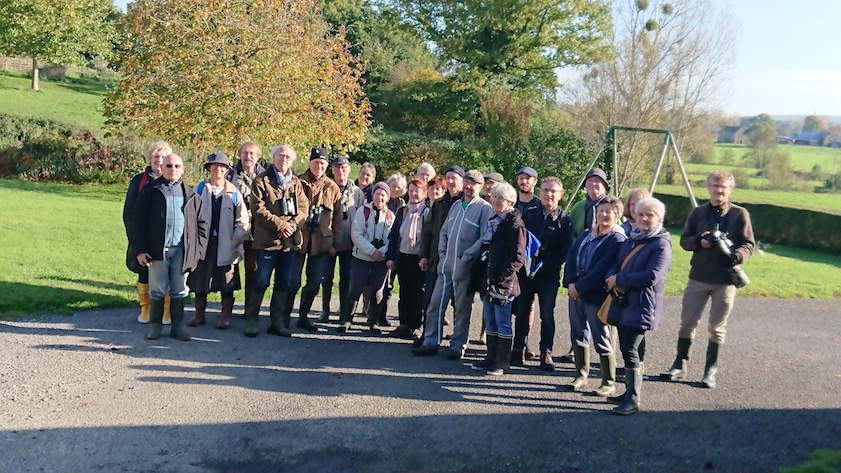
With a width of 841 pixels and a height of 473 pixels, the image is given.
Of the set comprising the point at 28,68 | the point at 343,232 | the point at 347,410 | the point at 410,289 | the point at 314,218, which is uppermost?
the point at 28,68

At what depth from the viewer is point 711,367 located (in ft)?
24.7

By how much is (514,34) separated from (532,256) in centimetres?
3392

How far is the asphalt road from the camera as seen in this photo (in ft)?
17.7

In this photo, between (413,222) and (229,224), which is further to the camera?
(413,222)

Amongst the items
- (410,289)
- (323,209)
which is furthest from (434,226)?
(323,209)

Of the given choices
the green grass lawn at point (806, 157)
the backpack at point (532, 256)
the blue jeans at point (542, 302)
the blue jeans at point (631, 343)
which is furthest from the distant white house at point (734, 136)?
the blue jeans at point (631, 343)

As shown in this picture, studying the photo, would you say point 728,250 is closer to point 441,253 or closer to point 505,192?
point 505,192

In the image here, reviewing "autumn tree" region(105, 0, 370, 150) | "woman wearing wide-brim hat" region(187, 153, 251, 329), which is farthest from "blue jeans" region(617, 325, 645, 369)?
"autumn tree" region(105, 0, 370, 150)

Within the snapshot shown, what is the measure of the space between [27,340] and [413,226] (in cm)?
413

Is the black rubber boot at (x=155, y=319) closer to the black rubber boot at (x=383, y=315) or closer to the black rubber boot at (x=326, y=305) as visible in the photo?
the black rubber boot at (x=326, y=305)

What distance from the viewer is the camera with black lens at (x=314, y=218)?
8625 millimetres

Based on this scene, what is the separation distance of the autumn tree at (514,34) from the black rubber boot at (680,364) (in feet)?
103

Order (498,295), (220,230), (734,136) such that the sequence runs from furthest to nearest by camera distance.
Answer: (734,136) → (220,230) → (498,295)

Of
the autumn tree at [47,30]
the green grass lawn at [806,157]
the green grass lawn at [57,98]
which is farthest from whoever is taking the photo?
the green grass lawn at [806,157]
